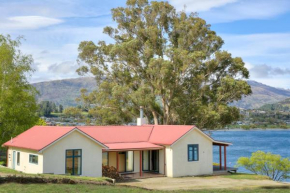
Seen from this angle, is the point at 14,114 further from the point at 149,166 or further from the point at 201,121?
the point at 201,121

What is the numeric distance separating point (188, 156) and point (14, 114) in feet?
51.0

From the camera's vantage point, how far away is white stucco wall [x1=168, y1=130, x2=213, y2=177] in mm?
26875

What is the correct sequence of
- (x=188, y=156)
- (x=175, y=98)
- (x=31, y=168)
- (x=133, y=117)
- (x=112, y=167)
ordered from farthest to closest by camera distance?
(x=133, y=117)
(x=175, y=98)
(x=188, y=156)
(x=112, y=167)
(x=31, y=168)

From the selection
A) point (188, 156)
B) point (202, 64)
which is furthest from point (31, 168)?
point (202, 64)

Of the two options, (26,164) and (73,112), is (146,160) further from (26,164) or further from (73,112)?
(73,112)

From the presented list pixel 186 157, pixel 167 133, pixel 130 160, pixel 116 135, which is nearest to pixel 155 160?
pixel 130 160

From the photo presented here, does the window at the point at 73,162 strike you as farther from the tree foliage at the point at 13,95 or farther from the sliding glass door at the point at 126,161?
the tree foliage at the point at 13,95

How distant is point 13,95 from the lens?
33.4m

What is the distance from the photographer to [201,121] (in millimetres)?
40281

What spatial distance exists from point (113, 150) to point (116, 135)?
315 cm

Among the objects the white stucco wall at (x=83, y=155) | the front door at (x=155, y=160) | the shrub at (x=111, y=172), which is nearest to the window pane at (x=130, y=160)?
the front door at (x=155, y=160)

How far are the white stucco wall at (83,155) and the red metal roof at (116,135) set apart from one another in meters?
0.54

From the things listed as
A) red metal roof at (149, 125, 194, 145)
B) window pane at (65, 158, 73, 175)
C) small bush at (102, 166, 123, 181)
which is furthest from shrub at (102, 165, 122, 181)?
red metal roof at (149, 125, 194, 145)

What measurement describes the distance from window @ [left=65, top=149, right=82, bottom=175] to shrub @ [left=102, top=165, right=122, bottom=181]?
194 centimetres
